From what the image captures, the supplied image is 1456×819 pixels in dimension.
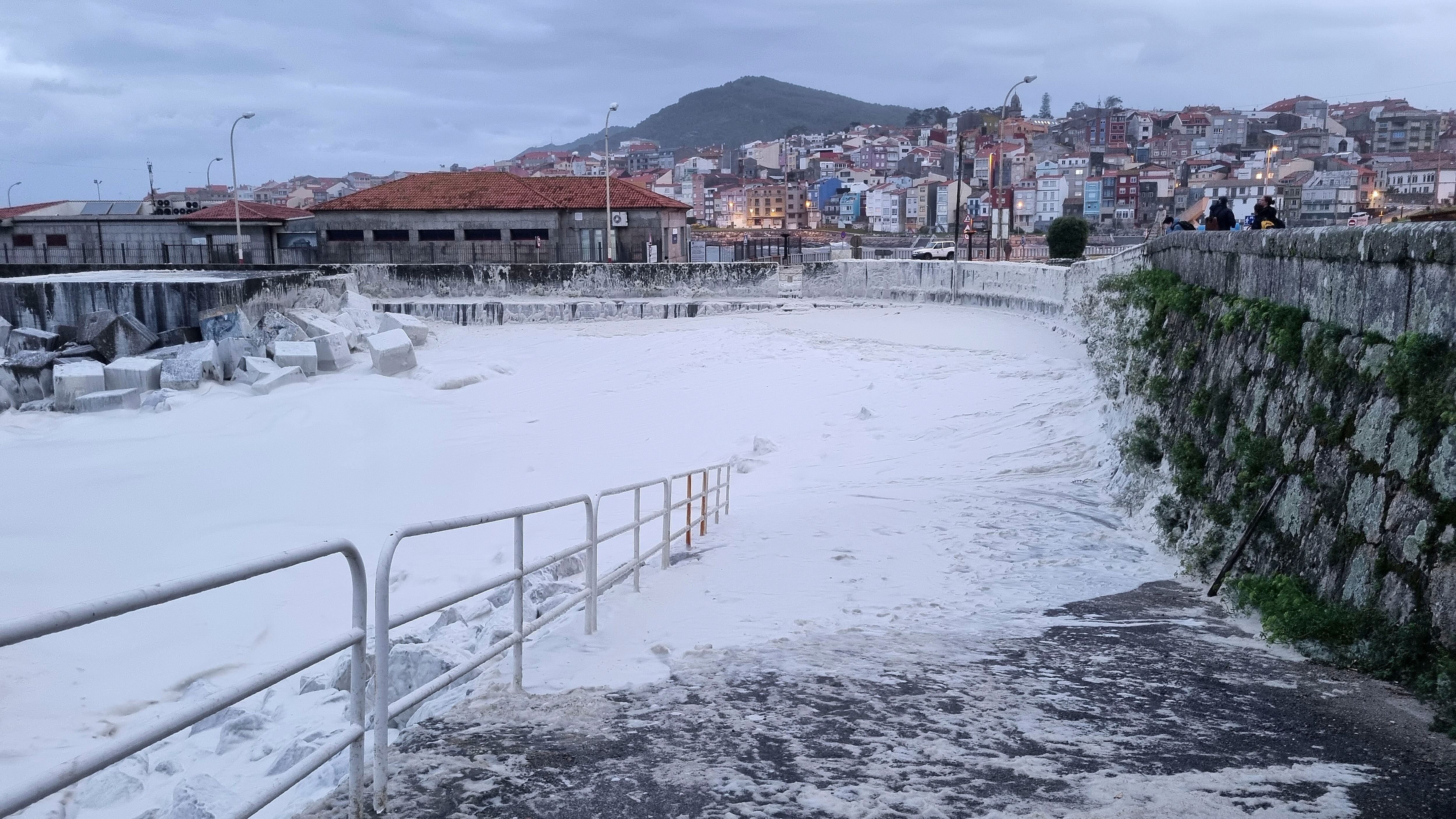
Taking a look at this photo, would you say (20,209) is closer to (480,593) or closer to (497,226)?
(497,226)

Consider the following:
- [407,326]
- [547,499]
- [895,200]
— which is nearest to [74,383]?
[407,326]

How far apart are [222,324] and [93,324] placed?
8.80ft

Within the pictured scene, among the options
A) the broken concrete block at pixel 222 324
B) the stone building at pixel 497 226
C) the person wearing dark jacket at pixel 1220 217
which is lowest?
the broken concrete block at pixel 222 324

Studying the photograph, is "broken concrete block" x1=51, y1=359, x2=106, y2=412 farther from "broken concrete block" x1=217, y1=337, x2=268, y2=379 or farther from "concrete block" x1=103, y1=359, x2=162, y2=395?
"broken concrete block" x1=217, y1=337, x2=268, y2=379

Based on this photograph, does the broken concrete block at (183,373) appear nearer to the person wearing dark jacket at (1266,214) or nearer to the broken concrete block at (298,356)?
the broken concrete block at (298,356)

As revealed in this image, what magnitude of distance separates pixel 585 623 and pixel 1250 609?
411 cm

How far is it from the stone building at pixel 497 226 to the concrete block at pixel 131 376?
27486 millimetres

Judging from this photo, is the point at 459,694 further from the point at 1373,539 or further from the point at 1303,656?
the point at 1373,539

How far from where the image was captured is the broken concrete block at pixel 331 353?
2412 cm

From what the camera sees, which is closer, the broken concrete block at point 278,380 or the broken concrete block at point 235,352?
the broken concrete block at point 278,380

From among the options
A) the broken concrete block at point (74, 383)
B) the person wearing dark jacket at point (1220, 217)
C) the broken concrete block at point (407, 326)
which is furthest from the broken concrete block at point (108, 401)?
the person wearing dark jacket at point (1220, 217)

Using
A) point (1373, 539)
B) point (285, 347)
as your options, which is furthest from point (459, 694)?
point (285, 347)

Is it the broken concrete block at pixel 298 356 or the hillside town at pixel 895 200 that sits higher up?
the hillside town at pixel 895 200

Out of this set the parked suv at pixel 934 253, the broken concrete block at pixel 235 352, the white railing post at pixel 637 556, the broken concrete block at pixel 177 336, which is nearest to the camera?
the white railing post at pixel 637 556
